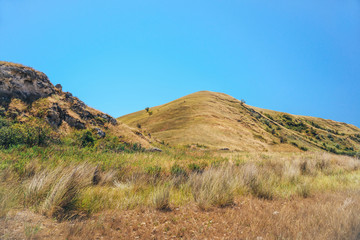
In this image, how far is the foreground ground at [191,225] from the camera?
135 inches

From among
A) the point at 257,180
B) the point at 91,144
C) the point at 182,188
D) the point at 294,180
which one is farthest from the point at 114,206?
the point at 91,144

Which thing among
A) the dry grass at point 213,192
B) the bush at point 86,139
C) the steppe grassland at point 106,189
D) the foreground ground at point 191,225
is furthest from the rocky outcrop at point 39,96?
the dry grass at point 213,192

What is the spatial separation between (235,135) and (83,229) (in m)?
47.1

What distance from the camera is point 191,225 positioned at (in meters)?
4.19

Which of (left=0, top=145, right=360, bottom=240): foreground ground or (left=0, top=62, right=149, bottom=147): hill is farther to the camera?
(left=0, top=62, right=149, bottom=147): hill

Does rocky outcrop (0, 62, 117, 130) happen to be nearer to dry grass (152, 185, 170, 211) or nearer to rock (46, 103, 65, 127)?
rock (46, 103, 65, 127)

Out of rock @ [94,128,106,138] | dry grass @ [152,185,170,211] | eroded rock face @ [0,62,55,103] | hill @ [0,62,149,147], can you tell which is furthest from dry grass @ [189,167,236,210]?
eroded rock face @ [0,62,55,103]

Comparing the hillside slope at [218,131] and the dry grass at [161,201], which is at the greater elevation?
the hillside slope at [218,131]

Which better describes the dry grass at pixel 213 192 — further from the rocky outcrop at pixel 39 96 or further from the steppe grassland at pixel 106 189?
the rocky outcrop at pixel 39 96

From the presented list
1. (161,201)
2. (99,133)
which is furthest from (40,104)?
(161,201)

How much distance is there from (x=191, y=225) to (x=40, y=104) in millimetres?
17574

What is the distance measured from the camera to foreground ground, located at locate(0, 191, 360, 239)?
11.2 ft

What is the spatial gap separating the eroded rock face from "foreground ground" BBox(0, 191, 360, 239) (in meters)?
15.9

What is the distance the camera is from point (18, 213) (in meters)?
3.73
